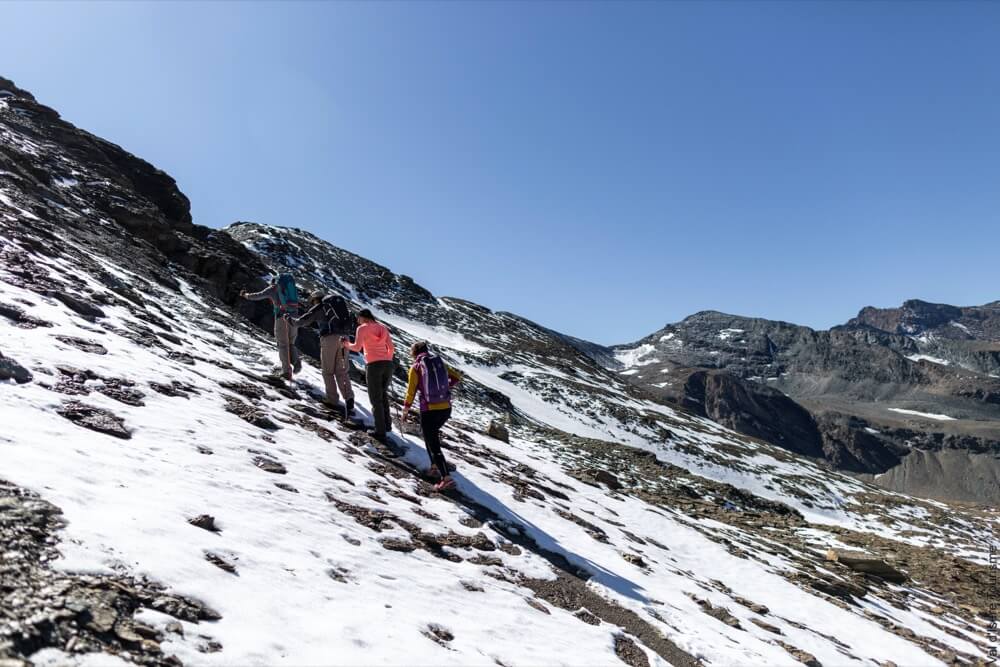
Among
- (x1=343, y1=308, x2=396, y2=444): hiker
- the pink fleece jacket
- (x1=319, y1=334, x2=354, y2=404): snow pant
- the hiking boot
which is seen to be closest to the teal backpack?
(x1=319, y1=334, x2=354, y2=404): snow pant

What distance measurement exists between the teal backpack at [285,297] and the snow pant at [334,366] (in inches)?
80.0

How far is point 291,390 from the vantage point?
14.6m

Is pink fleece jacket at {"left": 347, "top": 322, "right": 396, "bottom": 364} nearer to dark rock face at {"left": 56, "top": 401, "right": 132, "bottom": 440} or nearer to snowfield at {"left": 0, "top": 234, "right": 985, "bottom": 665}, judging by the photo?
snowfield at {"left": 0, "top": 234, "right": 985, "bottom": 665}

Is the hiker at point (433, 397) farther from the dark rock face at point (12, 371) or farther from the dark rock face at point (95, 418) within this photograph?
the dark rock face at point (12, 371)

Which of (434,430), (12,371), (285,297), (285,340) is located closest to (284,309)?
(285,297)

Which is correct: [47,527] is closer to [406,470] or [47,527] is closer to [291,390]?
[406,470]

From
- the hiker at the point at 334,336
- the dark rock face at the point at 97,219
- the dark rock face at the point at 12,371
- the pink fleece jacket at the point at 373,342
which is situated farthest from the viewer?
the dark rock face at the point at 97,219

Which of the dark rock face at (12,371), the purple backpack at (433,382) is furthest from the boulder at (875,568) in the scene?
the dark rock face at (12,371)

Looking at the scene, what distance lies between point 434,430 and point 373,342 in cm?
259

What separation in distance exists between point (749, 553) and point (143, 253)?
99.6 ft

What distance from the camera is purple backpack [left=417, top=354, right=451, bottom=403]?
37.1 feet

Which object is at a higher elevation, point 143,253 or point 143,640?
point 143,253

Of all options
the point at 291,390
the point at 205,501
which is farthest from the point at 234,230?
the point at 205,501

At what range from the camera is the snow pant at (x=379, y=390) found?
Result: 40.5 ft
